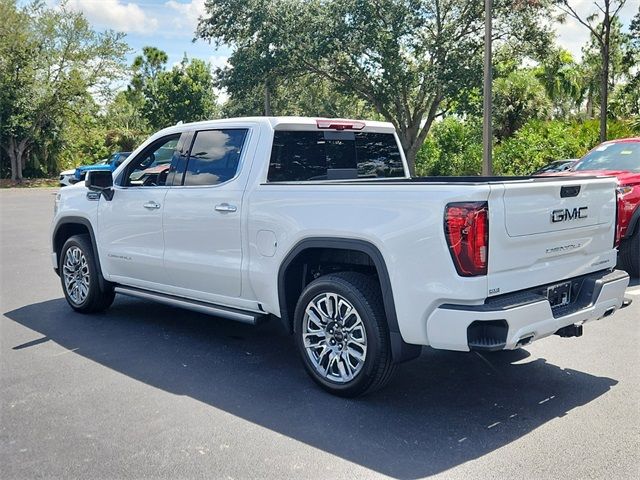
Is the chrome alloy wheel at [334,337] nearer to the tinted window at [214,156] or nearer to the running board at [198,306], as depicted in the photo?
the running board at [198,306]

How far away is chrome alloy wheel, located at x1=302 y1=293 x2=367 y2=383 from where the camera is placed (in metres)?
4.44

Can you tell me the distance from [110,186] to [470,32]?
21.9 metres

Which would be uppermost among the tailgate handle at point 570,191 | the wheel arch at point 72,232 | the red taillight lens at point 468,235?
the tailgate handle at point 570,191

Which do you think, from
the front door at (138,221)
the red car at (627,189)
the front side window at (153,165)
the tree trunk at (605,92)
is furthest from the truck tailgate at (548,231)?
the tree trunk at (605,92)

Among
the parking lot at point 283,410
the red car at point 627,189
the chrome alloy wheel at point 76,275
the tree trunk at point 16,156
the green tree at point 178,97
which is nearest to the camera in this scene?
the parking lot at point 283,410

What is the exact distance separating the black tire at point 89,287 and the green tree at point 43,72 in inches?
1225

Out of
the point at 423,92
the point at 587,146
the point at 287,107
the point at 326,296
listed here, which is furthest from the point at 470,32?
the point at 326,296

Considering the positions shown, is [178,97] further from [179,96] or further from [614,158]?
[614,158]

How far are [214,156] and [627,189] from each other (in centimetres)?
527

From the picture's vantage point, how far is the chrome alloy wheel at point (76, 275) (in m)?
6.88

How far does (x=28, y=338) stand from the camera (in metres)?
6.10

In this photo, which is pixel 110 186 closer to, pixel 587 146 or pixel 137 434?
pixel 137 434

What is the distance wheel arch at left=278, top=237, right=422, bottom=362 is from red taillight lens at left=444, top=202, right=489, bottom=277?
509 mm

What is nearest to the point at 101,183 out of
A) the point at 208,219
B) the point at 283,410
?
the point at 208,219
